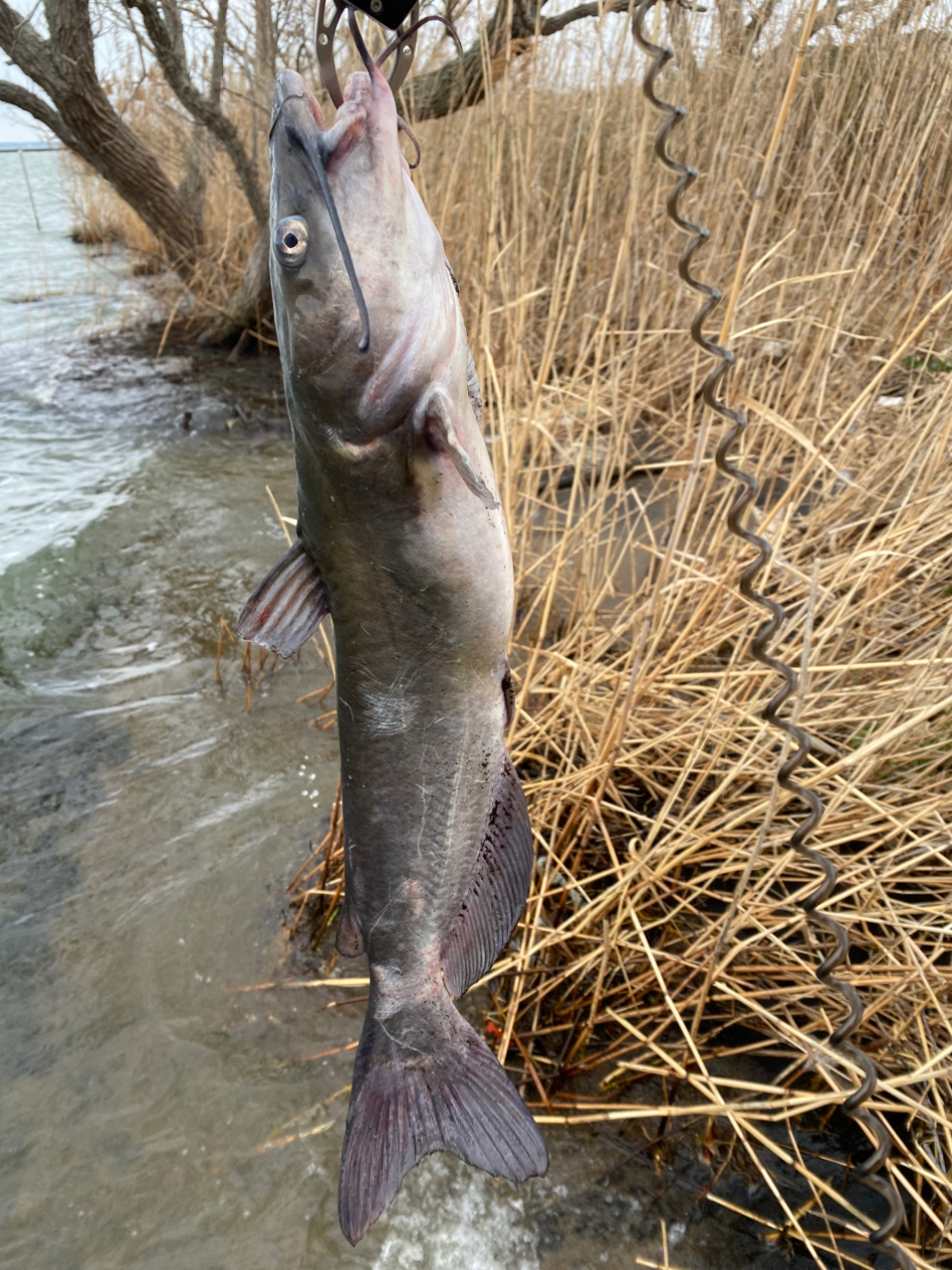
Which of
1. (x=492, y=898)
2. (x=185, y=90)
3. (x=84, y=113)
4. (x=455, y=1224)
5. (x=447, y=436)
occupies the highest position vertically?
(x=185, y=90)

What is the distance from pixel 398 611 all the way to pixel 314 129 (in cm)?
54

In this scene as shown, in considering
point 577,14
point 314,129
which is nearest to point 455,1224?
point 314,129

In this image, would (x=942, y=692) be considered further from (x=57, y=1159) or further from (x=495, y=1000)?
(x=57, y=1159)

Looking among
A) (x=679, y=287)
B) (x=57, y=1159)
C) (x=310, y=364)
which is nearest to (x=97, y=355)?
(x=679, y=287)

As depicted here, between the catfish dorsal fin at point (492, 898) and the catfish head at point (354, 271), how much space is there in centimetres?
58

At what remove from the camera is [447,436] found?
934mm

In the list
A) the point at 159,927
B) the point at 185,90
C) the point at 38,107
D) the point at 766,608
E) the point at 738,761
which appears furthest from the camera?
the point at 38,107

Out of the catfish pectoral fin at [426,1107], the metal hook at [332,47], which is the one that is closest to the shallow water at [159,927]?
the catfish pectoral fin at [426,1107]

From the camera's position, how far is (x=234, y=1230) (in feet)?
5.94

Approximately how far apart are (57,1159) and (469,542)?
6.07 feet

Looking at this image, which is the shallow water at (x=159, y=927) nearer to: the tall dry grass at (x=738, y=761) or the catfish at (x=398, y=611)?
the tall dry grass at (x=738, y=761)

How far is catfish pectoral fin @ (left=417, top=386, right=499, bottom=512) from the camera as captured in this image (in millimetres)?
922

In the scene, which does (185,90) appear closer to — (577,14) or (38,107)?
(38,107)

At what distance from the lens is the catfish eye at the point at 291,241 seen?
91 cm
